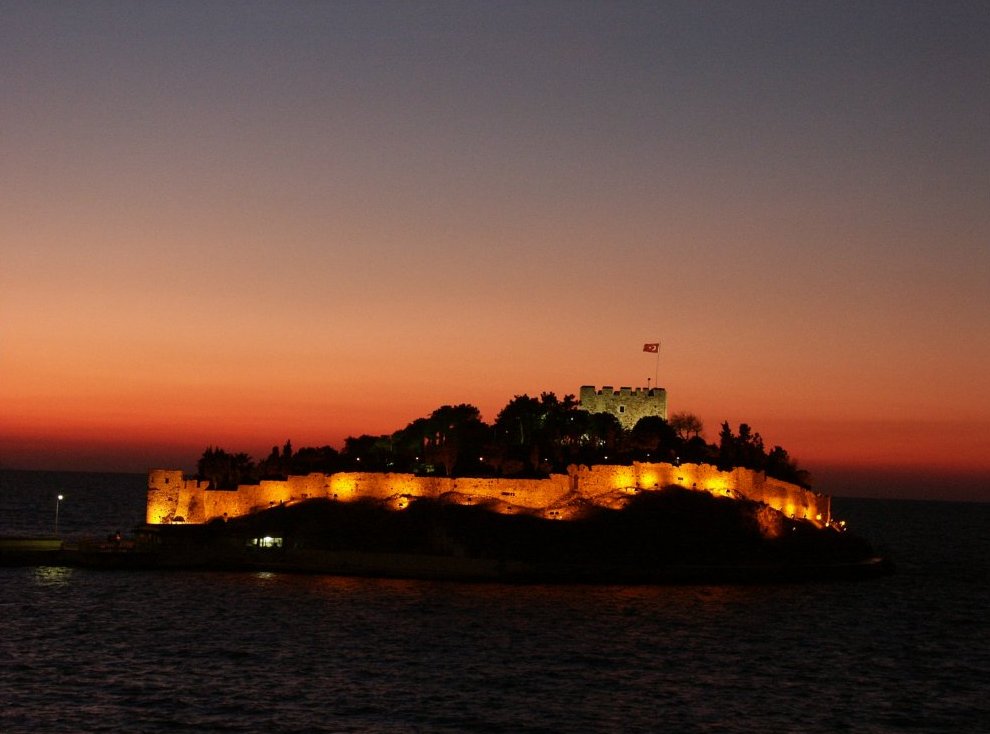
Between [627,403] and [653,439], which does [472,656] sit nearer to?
[653,439]

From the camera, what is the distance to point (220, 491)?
94.5 metres

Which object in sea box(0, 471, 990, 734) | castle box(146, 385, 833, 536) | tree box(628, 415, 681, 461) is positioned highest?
tree box(628, 415, 681, 461)

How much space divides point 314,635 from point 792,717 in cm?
2402

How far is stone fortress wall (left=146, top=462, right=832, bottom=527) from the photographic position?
88562 mm

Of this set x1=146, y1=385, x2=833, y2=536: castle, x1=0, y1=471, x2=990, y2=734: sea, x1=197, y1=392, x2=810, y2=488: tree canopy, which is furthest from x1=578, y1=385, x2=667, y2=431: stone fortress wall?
x1=0, y1=471, x2=990, y2=734: sea

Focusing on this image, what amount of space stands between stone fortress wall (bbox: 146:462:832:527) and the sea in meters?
10.3

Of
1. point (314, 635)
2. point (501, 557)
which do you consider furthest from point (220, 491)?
point (314, 635)

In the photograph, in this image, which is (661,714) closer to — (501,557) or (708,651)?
(708,651)

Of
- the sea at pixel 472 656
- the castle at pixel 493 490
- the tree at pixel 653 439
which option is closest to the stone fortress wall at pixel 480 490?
the castle at pixel 493 490

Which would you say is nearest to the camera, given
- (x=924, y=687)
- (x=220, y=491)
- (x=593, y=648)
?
(x=924, y=687)

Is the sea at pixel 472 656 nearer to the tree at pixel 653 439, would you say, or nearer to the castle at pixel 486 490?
A: the castle at pixel 486 490

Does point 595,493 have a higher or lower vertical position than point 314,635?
higher

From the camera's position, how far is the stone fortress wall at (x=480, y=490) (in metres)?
88.6

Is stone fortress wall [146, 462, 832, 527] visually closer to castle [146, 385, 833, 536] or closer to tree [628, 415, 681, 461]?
castle [146, 385, 833, 536]
